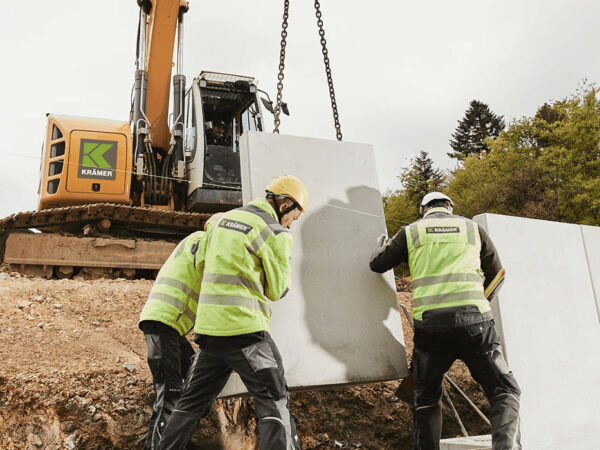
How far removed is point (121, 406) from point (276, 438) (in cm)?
251

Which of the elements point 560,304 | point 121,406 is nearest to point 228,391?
point 121,406

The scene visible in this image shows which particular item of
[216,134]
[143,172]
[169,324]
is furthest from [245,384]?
[216,134]

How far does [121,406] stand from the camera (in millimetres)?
4875

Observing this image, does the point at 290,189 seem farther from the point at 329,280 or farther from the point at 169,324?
the point at 169,324

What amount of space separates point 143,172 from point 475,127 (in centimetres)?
4448

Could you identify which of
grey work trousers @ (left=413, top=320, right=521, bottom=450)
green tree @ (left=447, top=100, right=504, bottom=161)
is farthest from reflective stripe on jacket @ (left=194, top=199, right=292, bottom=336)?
green tree @ (left=447, top=100, right=504, bottom=161)

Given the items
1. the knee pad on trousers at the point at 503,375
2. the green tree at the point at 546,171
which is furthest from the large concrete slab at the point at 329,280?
the green tree at the point at 546,171

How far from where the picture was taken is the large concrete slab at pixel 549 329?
433 centimetres

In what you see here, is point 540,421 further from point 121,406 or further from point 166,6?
point 166,6

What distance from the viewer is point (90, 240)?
9484 mm

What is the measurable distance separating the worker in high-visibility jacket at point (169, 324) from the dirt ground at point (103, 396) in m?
1.13

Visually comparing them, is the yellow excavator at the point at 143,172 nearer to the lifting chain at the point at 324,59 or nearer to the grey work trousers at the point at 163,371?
the lifting chain at the point at 324,59

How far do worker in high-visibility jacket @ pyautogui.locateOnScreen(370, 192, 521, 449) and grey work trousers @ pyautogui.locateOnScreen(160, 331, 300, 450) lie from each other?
3.63 ft

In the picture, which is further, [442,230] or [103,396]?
[103,396]
